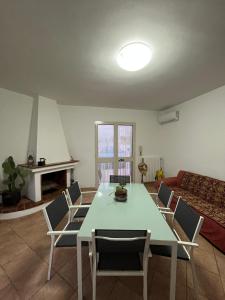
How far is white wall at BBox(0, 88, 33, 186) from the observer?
2.99m

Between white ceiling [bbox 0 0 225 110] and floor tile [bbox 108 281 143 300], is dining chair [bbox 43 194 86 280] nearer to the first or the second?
floor tile [bbox 108 281 143 300]

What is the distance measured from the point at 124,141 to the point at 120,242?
3.77 m

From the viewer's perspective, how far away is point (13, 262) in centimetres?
170

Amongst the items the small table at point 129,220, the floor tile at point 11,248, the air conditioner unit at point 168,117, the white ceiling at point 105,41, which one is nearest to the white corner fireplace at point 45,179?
the floor tile at point 11,248

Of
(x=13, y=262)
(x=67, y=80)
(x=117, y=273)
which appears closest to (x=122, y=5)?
(x=67, y=80)

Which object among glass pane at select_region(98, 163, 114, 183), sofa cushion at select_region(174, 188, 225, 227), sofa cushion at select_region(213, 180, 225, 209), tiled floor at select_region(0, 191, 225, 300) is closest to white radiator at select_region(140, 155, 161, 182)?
glass pane at select_region(98, 163, 114, 183)

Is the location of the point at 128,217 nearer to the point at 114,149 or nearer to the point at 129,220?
→ the point at 129,220

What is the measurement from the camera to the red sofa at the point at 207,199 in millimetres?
1934

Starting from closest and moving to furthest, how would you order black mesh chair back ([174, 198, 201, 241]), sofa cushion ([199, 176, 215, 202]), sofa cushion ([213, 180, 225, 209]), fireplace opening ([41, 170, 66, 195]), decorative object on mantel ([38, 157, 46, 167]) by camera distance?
black mesh chair back ([174, 198, 201, 241]) → sofa cushion ([213, 180, 225, 209]) → sofa cushion ([199, 176, 215, 202]) → decorative object on mantel ([38, 157, 46, 167]) → fireplace opening ([41, 170, 66, 195])

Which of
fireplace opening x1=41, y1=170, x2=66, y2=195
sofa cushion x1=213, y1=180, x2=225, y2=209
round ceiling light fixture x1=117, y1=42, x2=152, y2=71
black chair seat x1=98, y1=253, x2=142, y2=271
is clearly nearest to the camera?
black chair seat x1=98, y1=253, x2=142, y2=271

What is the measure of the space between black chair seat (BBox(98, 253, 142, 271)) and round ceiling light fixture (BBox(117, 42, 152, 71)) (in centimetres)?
195

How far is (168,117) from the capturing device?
166 inches

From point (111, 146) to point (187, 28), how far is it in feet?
11.3

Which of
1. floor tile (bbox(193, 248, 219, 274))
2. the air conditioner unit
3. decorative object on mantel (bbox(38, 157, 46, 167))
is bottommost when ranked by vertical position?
floor tile (bbox(193, 248, 219, 274))
